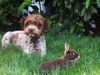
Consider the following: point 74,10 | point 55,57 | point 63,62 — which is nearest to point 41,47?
point 55,57

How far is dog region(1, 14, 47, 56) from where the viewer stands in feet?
21.3

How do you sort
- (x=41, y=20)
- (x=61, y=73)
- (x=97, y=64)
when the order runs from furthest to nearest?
(x=41, y=20) < (x=97, y=64) < (x=61, y=73)

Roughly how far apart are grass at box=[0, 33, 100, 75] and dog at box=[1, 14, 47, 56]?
0.44 ft

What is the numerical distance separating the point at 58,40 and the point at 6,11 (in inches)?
68.3

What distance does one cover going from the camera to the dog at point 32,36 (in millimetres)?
6480

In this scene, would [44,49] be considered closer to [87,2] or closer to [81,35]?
[87,2]

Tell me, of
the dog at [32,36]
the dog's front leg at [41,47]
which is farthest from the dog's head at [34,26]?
the dog's front leg at [41,47]

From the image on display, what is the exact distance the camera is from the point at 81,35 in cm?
846

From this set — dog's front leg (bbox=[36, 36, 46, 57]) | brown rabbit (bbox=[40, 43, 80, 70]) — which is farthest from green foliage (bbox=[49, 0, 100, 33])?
brown rabbit (bbox=[40, 43, 80, 70])

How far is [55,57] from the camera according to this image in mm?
6445

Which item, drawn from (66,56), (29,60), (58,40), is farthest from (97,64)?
(58,40)

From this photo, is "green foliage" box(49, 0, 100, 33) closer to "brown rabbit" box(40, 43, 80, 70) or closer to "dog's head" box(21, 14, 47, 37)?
"dog's head" box(21, 14, 47, 37)

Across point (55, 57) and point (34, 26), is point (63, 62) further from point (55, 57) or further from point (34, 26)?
point (34, 26)

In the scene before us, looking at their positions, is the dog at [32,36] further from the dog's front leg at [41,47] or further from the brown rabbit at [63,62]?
the brown rabbit at [63,62]
